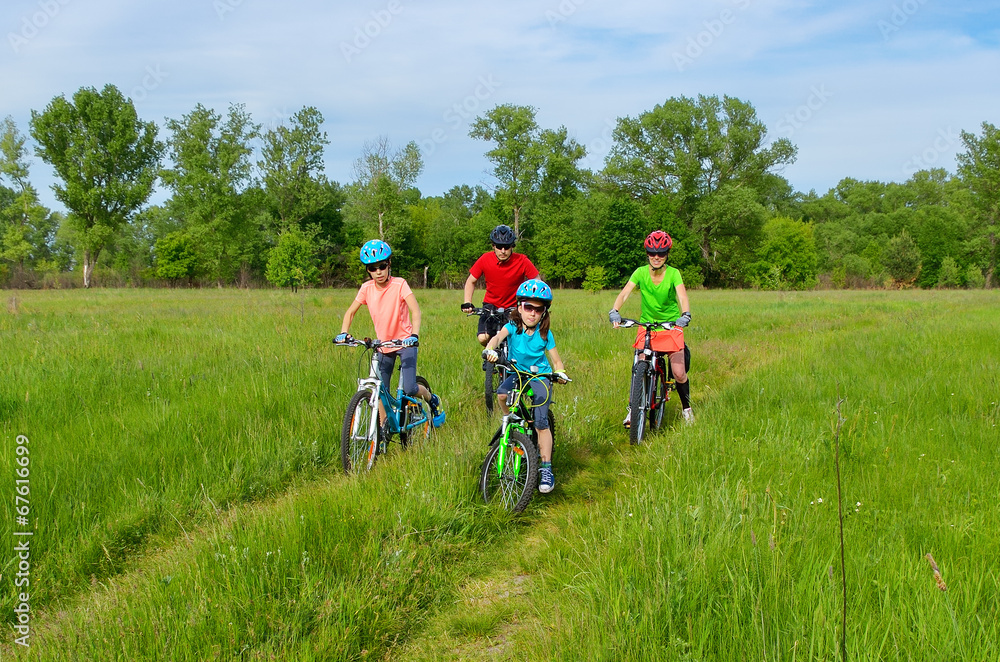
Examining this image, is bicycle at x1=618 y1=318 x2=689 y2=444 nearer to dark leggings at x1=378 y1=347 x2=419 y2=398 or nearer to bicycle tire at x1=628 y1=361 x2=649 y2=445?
bicycle tire at x1=628 y1=361 x2=649 y2=445

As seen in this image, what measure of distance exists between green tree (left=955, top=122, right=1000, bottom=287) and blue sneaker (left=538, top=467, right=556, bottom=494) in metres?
68.3

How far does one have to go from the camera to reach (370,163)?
52.3 meters

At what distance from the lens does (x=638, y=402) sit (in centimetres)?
648

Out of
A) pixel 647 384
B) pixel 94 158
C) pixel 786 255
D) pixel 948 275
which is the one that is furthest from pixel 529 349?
pixel 948 275

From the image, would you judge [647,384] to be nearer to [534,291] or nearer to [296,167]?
[534,291]

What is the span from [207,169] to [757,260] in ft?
179

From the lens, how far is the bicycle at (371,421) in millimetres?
5445

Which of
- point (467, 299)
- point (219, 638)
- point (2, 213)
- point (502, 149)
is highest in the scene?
point (502, 149)

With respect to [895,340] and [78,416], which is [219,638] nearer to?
[78,416]

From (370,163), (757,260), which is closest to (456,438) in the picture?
(370,163)

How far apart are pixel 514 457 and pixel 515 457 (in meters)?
0.02

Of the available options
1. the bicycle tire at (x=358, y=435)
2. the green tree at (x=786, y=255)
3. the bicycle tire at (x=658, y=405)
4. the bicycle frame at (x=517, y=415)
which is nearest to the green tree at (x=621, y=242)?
the green tree at (x=786, y=255)

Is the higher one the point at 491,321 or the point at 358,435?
the point at 491,321

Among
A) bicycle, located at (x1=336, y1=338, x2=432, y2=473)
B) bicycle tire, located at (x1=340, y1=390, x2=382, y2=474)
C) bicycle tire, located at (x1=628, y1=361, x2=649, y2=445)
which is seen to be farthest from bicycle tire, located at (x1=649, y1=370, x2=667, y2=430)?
bicycle tire, located at (x1=340, y1=390, x2=382, y2=474)
